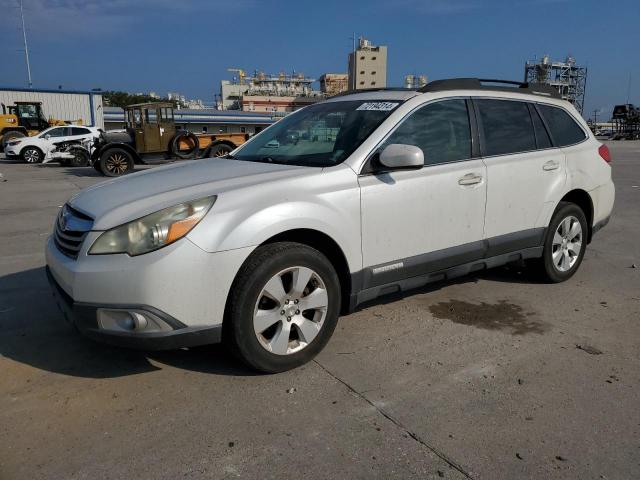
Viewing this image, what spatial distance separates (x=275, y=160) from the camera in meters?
3.71

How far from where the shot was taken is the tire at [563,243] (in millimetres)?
4574

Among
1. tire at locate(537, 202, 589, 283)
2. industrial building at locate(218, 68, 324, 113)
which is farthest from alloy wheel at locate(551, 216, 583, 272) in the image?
industrial building at locate(218, 68, 324, 113)

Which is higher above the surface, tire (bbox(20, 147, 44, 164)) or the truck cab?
the truck cab

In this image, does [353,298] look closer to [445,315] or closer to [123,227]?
[445,315]

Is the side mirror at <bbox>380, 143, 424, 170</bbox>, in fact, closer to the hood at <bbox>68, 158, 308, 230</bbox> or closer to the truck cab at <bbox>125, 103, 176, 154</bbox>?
the hood at <bbox>68, 158, 308, 230</bbox>

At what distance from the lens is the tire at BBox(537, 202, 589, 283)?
15.0ft

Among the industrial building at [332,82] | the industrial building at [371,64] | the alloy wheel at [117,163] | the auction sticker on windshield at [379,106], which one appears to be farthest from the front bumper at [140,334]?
the industrial building at [332,82]

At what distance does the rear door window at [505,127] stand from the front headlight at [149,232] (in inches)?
95.6

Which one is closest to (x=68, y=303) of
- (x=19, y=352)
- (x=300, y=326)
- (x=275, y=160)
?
(x=19, y=352)

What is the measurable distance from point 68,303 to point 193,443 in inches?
41.2

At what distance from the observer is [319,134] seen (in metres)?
3.88

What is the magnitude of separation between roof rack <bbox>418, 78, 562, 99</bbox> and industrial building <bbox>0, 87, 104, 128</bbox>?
133 feet

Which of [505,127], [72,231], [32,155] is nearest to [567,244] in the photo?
[505,127]

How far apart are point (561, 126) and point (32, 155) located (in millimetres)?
23089
